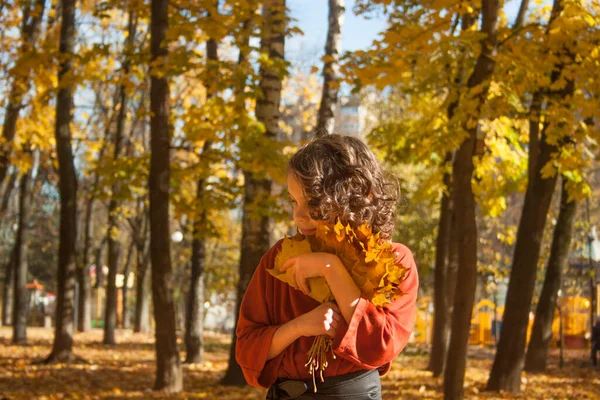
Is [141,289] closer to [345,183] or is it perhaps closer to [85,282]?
[85,282]

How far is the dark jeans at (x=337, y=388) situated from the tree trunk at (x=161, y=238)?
838 centimetres

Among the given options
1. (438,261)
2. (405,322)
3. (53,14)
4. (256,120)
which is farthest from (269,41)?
(405,322)

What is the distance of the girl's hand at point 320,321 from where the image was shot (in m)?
2.56

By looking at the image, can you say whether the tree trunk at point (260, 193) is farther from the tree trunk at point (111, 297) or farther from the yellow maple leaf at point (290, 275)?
the tree trunk at point (111, 297)

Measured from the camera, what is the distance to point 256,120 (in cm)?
1188

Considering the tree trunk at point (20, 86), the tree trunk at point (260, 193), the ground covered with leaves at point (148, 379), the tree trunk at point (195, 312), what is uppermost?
the tree trunk at point (20, 86)

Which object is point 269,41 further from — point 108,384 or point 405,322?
point 405,322

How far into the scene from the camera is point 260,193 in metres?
11.6

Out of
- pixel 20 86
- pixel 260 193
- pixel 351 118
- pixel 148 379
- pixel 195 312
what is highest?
pixel 351 118

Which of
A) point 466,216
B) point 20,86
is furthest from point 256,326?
point 20,86

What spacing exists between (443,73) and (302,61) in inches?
784

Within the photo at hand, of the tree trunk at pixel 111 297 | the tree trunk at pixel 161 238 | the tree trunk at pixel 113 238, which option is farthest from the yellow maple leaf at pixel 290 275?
the tree trunk at pixel 111 297

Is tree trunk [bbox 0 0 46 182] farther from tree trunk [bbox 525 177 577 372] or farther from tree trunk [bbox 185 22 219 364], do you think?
tree trunk [bbox 525 177 577 372]

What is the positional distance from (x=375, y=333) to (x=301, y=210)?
0.46 metres
